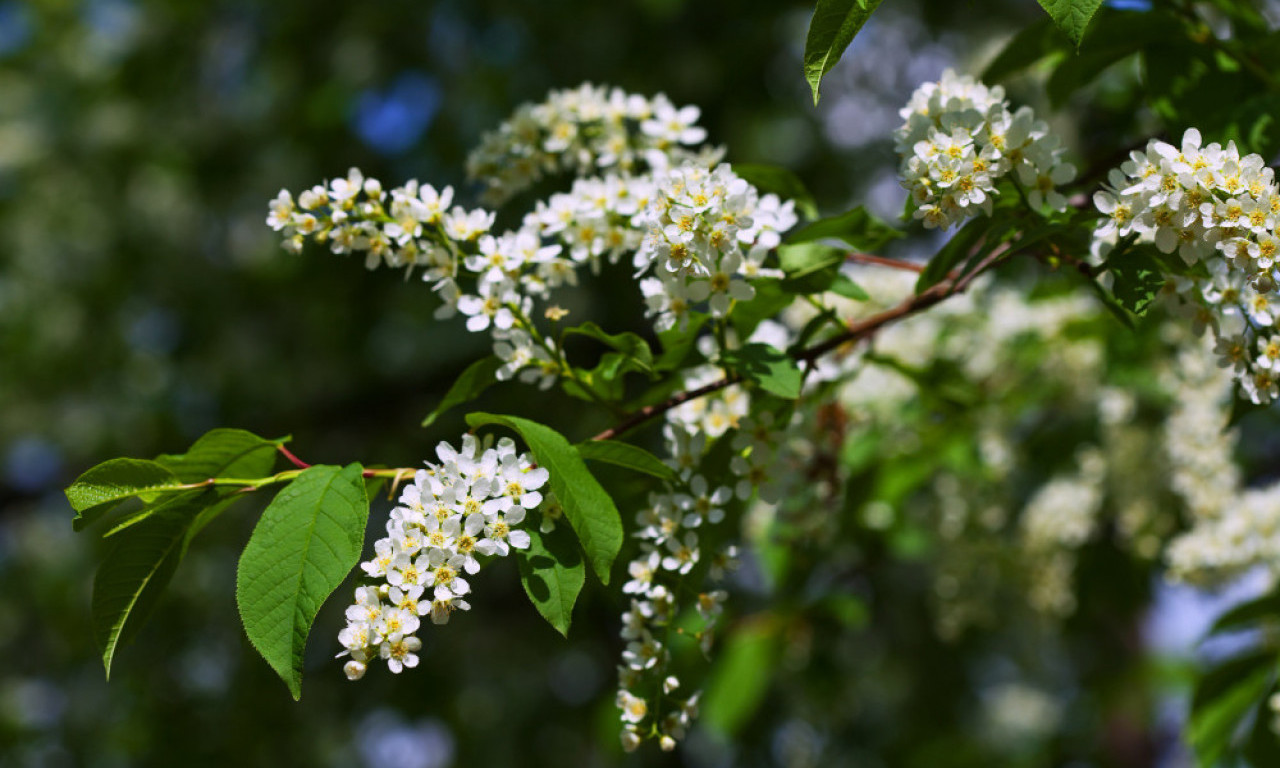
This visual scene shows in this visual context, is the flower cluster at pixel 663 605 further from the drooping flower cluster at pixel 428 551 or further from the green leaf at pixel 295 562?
the green leaf at pixel 295 562

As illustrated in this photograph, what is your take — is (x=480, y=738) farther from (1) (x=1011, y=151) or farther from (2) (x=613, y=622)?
(1) (x=1011, y=151)

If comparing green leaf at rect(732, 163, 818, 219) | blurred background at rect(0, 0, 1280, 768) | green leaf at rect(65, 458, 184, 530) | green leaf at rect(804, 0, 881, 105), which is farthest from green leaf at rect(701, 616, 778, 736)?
green leaf at rect(804, 0, 881, 105)

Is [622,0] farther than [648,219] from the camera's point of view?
Yes

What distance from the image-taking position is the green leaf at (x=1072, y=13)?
125cm

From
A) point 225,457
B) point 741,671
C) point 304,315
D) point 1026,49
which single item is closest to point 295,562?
point 225,457

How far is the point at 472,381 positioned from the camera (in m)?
1.67

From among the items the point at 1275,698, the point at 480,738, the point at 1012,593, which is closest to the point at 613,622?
the point at 480,738

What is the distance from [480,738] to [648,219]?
19.4ft

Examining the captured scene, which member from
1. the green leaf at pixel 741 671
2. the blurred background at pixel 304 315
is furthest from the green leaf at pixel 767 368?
the blurred background at pixel 304 315

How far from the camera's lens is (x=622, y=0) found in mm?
6012

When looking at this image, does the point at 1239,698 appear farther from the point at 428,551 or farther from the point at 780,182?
the point at 428,551

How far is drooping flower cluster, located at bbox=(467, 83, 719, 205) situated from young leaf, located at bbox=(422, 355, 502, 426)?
21.1 inches

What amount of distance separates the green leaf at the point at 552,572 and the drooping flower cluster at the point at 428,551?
0.04 m

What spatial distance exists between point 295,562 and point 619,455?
18.1 inches
